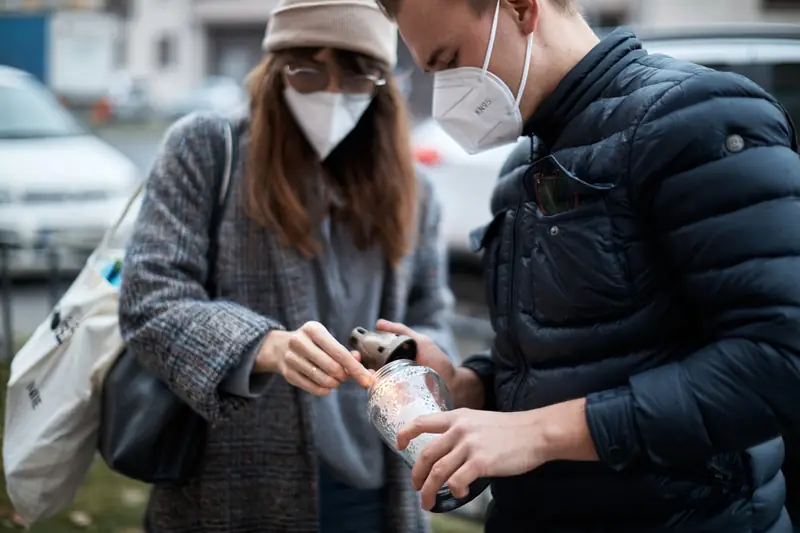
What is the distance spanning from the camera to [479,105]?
1688 mm

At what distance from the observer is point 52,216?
8234mm

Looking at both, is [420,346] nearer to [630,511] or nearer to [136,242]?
[630,511]

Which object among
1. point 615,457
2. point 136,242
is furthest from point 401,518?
point 615,457

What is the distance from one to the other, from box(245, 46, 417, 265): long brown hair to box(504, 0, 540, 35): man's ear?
841mm

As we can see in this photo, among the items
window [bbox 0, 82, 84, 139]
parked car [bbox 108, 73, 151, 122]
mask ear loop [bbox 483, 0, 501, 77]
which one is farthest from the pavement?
parked car [bbox 108, 73, 151, 122]

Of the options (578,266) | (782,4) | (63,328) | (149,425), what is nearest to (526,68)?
(578,266)

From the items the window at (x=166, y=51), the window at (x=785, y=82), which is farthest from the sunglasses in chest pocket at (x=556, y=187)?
the window at (x=166, y=51)

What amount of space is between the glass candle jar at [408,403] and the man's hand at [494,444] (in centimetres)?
8

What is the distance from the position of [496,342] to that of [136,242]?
0.88 meters

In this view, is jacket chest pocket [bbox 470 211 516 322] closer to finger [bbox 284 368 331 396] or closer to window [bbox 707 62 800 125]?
finger [bbox 284 368 331 396]

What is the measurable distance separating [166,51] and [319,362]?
1601 inches

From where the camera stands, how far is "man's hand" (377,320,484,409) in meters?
1.88

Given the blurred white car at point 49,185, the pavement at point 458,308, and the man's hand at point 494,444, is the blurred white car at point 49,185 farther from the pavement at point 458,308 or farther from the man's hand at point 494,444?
the man's hand at point 494,444

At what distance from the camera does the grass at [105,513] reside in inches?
158
